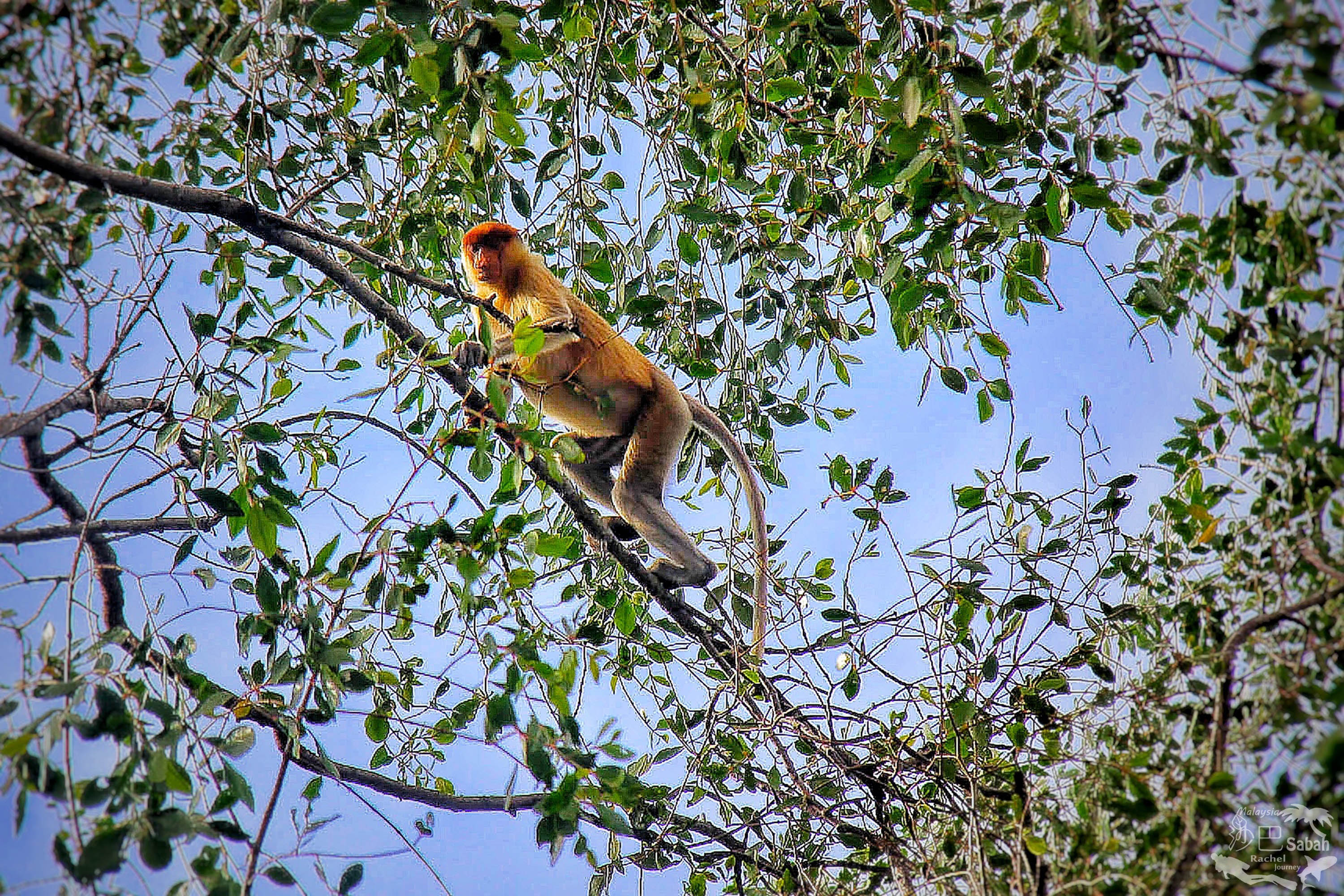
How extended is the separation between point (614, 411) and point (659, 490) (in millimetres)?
340

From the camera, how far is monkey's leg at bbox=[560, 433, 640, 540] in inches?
131

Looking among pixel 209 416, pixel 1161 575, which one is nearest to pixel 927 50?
pixel 1161 575

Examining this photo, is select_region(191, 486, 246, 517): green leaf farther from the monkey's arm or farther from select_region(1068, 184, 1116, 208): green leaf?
select_region(1068, 184, 1116, 208): green leaf

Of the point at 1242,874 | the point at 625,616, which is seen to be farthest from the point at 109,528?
the point at 1242,874

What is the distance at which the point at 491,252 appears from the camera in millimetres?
3316

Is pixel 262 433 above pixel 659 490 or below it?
below

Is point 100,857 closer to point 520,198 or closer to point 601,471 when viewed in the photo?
point 520,198

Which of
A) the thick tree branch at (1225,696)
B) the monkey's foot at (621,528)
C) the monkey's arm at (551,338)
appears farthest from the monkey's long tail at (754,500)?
the thick tree branch at (1225,696)

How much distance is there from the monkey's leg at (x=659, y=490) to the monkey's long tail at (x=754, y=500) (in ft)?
0.22

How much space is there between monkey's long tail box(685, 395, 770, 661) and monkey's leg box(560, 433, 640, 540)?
315mm

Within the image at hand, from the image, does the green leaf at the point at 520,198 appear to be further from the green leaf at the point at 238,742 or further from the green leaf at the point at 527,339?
the green leaf at the point at 238,742

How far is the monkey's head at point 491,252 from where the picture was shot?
129 inches

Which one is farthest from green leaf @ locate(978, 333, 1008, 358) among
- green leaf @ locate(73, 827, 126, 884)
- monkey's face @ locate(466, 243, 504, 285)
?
green leaf @ locate(73, 827, 126, 884)

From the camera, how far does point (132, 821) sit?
128 cm
